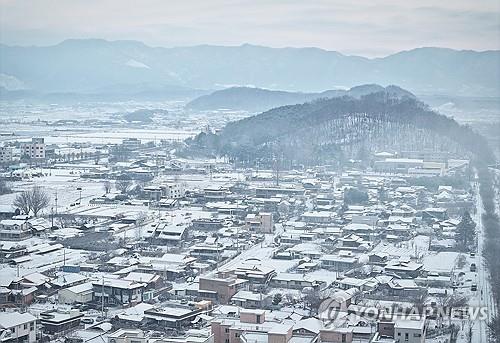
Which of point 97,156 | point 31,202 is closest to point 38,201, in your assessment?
point 31,202

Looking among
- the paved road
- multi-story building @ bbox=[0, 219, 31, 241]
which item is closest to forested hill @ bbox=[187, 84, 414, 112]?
multi-story building @ bbox=[0, 219, 31, 241]

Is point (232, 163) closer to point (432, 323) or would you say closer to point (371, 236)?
point (371, 236)

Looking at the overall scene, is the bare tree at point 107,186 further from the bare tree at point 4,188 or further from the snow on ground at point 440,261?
the snow on ground at point 440,261

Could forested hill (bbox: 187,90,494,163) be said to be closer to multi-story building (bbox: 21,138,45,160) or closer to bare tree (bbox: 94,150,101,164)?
bare tree (bbox: 94,150,101,164)

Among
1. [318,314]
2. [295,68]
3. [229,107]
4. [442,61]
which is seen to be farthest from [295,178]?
[295,68]

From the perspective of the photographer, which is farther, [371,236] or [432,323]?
[371,236]

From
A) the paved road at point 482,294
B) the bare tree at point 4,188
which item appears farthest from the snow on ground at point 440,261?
the bare tree at point 4,188
